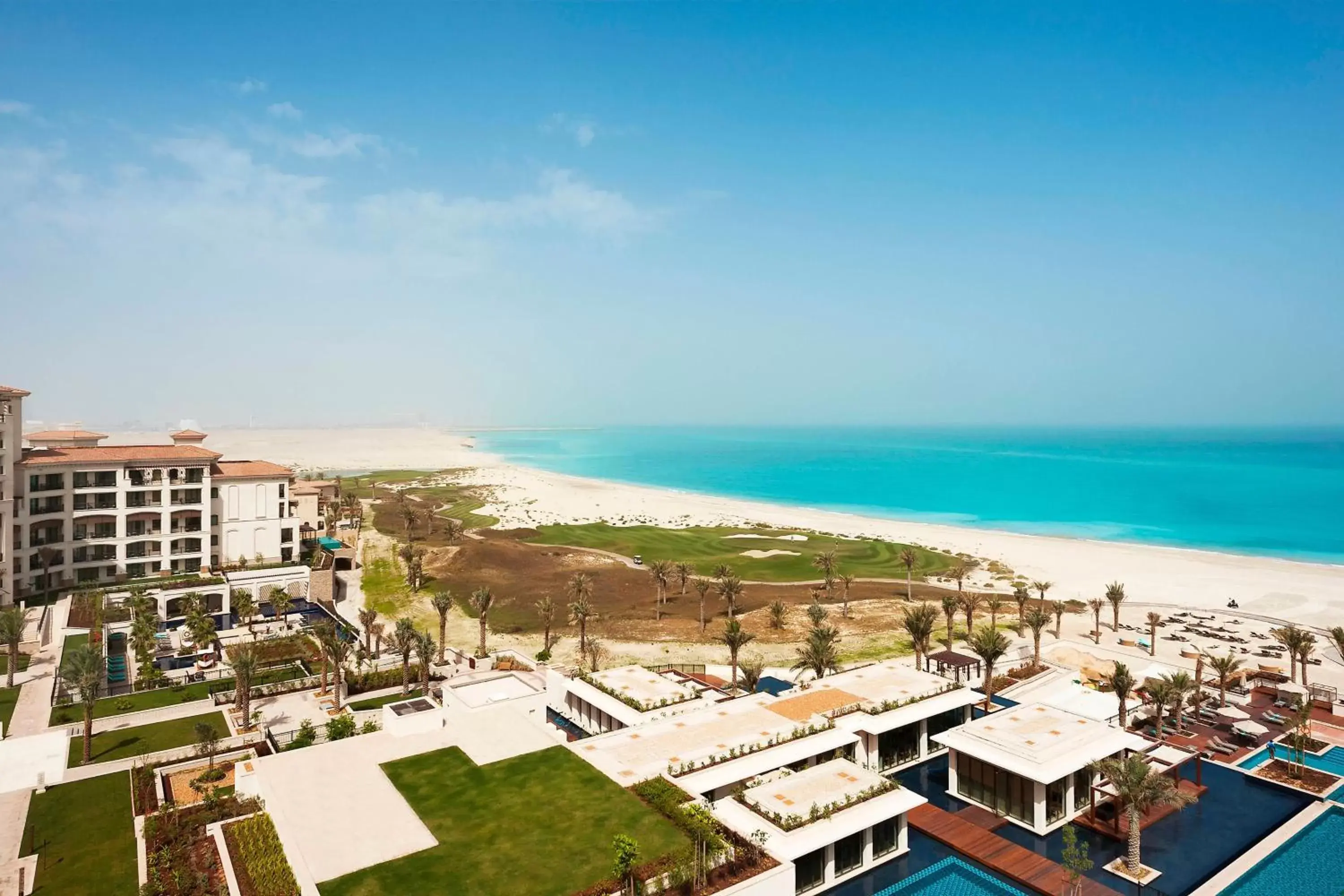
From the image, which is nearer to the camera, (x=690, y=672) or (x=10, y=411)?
(x=690, y=672)

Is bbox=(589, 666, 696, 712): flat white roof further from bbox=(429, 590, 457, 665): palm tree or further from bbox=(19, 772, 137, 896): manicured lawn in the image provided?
bbox=(19, 772, 137, 896): manicured lawn

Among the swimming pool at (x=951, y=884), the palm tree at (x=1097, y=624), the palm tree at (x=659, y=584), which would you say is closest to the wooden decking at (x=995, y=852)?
the swimming pool at (x=951, y=884)

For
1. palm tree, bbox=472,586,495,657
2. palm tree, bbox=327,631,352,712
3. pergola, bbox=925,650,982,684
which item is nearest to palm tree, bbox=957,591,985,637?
pergola, bbox=925,650,982,684

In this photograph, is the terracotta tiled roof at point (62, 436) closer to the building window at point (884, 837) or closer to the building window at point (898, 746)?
the building window at point (898, 746)

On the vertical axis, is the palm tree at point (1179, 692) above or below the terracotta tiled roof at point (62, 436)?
below

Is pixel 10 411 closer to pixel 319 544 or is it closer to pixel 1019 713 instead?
pixel 319 544

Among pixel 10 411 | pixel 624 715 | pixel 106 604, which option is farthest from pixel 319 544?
pixel 624 715

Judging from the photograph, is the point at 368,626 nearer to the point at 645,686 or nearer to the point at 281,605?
the point at 281,605

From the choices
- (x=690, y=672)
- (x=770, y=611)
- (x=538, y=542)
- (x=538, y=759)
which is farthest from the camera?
(x=538, y=542)
